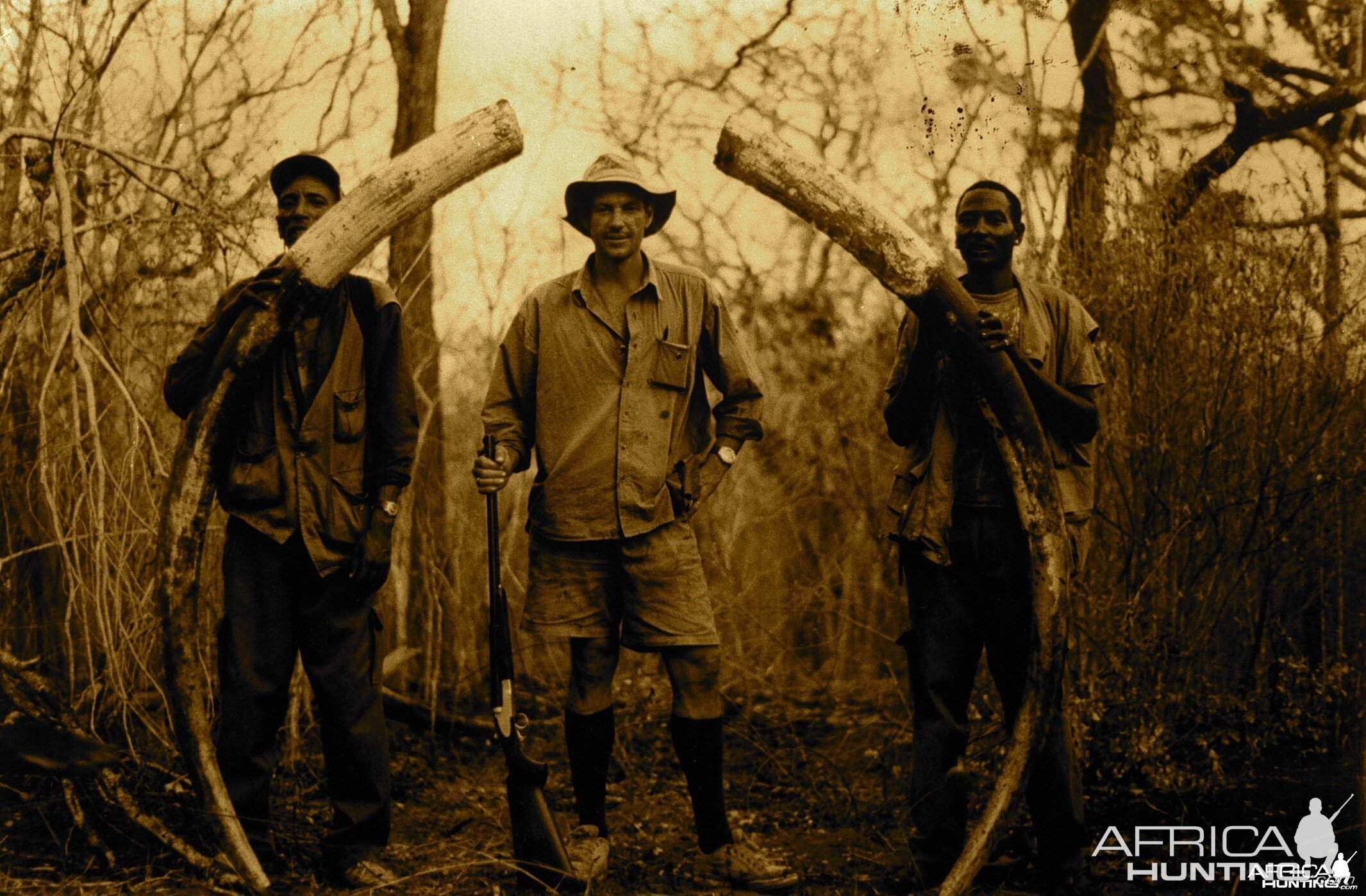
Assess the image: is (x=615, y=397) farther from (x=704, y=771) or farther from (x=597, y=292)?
(x=704, y=771)

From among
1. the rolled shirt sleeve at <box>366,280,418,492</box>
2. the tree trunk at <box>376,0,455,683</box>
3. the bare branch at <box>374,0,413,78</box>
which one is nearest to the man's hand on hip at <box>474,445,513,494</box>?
the rolled shirt sleeve at <box>366,280,418,492</box>

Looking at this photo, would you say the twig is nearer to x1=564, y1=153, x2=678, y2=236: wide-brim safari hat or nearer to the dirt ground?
the dirt ground

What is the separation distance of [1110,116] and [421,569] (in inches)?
178

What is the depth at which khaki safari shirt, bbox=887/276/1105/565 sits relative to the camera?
3.92m

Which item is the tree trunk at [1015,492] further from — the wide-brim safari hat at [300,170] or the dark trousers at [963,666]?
the wide-brim safari hat at [300,170]

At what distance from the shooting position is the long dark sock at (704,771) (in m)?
4.02

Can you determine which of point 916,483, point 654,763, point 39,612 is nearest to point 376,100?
point 39,612

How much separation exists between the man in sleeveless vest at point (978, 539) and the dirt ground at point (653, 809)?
10.2 inches

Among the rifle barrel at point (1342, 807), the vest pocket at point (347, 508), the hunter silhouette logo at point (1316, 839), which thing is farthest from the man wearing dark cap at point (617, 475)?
the rifle barrel at point (1342, 807)

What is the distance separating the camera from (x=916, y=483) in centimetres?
401

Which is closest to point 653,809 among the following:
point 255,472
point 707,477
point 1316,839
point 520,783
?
point 520,783

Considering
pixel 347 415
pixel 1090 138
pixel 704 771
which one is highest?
pixel 1090 138

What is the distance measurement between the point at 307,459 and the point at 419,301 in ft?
10.4

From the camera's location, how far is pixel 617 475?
4035 millimetres
